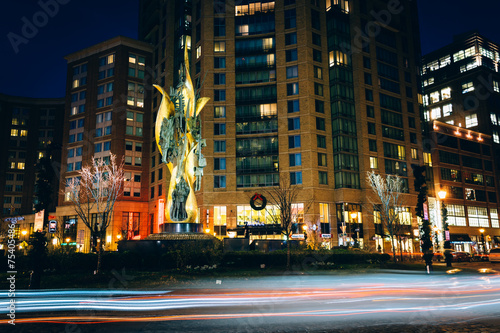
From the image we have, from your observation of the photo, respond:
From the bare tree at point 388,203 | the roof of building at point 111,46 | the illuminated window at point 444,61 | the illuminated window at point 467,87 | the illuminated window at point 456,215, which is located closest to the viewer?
the bare tree at point 388,203

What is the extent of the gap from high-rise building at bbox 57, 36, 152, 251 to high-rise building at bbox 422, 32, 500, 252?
200 ft

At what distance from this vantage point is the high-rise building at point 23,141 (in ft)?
328

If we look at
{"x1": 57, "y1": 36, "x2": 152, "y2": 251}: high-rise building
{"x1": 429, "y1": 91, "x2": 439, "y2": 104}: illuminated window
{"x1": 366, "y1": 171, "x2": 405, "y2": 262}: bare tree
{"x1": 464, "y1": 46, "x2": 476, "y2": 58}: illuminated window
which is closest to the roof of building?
{"x1": 57, "y1": 36, "x2": 152, "y2": 251}: high-rise building

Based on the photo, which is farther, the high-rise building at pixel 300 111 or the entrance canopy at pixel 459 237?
the entrance canopy at pixel 459 237

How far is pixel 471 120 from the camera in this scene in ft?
318

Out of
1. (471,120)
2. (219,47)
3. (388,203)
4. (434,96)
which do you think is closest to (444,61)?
(434,96)

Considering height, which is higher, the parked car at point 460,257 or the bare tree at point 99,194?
the bare tree at point 99,194

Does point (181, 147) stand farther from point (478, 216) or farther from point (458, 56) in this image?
point (458, 56)

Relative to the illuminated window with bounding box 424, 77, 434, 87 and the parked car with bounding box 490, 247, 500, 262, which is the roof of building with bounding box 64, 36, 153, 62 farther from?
the illuminated window with bounding box 424, 77, 434, 87

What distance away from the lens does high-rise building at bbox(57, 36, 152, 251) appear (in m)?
75.1

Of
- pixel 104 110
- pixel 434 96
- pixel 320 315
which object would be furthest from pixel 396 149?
pixel 320 315

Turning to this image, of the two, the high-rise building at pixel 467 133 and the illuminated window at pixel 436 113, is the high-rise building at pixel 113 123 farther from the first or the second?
the illuminated window at pixel 436 113

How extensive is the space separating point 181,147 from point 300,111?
36517 mm

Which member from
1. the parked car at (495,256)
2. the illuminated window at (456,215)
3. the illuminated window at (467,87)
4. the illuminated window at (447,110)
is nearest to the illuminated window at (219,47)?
the parked car at (495,256)
